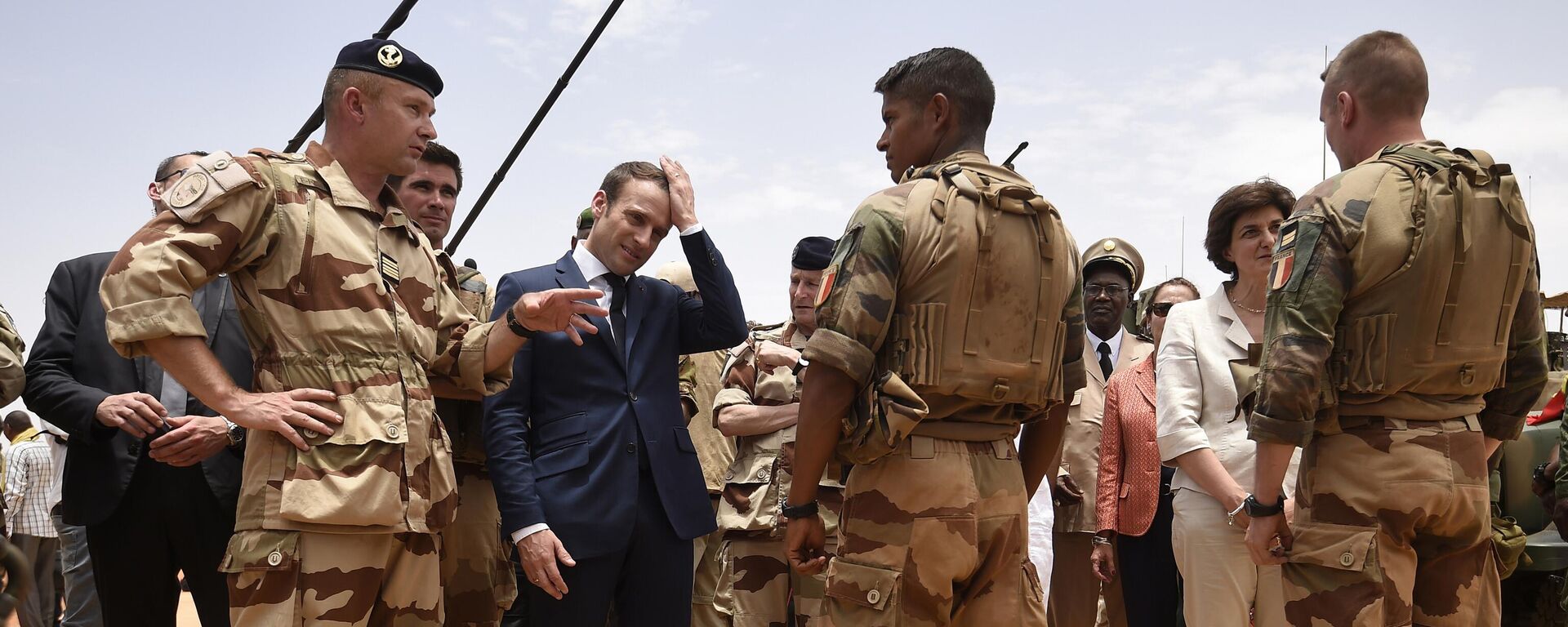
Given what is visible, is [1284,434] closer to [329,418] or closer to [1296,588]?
[1296,588]

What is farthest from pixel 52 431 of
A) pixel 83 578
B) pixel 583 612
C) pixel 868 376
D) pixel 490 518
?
pixel 868 376

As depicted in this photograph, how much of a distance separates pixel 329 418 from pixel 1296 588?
2.62m

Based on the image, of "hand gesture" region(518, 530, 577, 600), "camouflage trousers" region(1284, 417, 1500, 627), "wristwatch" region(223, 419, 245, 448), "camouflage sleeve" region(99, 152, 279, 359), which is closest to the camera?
"camouflage sleeve" region(99, 152, 279, 359)

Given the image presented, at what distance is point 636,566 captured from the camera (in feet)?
12.5

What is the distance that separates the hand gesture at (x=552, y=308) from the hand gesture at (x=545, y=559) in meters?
0.64

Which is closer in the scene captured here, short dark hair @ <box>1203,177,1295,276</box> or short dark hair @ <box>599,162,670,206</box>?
short dark hair @ <box>599,162,670,206</box>

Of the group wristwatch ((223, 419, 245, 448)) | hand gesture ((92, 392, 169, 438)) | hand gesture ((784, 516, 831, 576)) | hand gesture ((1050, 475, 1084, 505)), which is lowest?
hand gesture ((1050, 475, 1084, 505))

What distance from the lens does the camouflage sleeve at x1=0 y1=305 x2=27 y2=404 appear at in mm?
3980

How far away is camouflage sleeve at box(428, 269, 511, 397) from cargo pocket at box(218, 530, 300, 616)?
2.47ft

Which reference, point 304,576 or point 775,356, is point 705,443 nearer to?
point 775,356

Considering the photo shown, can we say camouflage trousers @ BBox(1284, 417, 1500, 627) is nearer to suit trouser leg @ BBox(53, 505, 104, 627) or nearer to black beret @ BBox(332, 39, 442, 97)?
black beret @ BBox(332, 39, 442, 97)

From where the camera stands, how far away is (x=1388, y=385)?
3111 mm

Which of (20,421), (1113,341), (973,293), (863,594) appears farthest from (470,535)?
(20,421)

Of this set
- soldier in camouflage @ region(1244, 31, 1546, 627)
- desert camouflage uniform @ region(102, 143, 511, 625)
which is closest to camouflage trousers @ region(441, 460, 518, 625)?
desert camouflage uniform @ region(102, 143, 511, 625)
